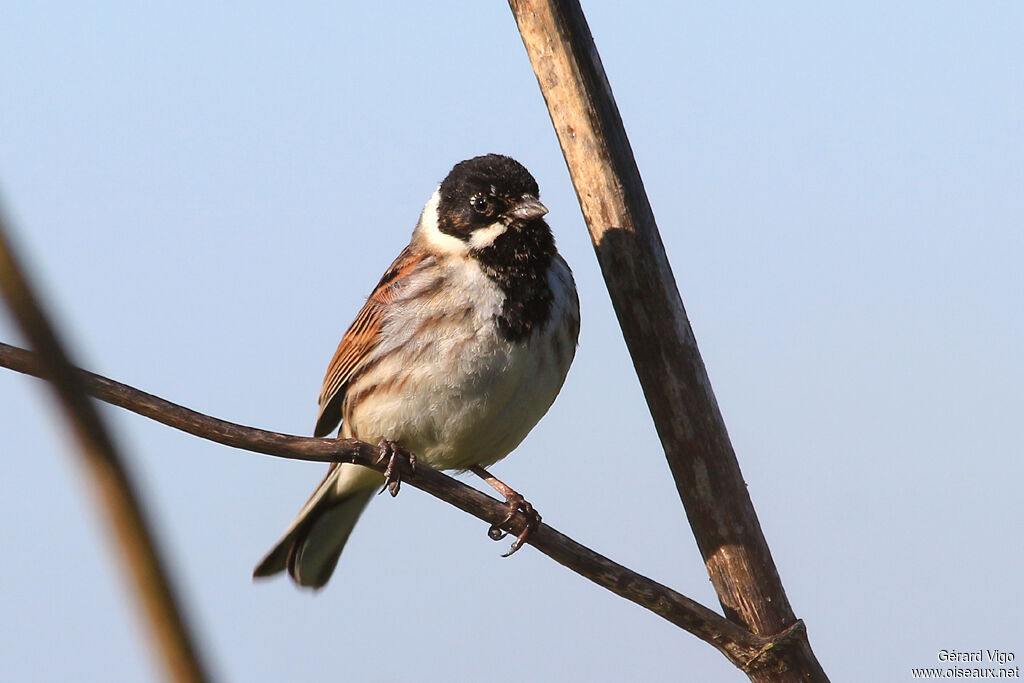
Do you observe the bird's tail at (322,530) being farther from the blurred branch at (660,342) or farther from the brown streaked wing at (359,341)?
the blurred branch at (660,342)

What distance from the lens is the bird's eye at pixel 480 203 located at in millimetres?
5383

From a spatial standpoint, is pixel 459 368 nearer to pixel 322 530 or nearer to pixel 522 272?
pixel 522 272

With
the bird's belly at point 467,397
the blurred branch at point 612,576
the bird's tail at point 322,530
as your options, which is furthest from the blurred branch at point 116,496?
the bird's tail at point 322,530

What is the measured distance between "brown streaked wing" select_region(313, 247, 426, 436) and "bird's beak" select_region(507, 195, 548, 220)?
0.53 metres

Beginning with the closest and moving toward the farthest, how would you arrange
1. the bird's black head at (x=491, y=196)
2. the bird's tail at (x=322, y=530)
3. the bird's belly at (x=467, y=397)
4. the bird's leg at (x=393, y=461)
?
the bird's leg at (x=393, y=461)
the bird's belly at (x=467, y=397)
the bird's black head at (x=491, y=196)
the bird's tail at (x=322, y=530)

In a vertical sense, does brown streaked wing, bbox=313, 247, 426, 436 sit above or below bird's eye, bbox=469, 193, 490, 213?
below

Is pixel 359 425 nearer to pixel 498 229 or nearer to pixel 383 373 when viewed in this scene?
pixel 383 373

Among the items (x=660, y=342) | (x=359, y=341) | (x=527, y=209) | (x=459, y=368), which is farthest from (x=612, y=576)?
(x=359, y=341)

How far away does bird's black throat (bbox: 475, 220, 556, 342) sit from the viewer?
4965 millimetres

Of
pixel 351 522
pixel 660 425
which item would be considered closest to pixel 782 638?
pixel 660 425

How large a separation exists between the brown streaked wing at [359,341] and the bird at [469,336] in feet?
0.04

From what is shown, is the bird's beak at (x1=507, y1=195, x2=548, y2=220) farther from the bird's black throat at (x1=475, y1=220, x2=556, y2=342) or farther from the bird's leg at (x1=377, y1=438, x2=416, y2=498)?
the bird's leg at (x1=377, y1=438, x2=416, y2=498)

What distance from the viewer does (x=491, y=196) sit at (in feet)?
17.6

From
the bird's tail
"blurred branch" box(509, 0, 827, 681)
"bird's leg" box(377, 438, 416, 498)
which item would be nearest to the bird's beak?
"blurred branch" box(509, 0, 827, 681)
